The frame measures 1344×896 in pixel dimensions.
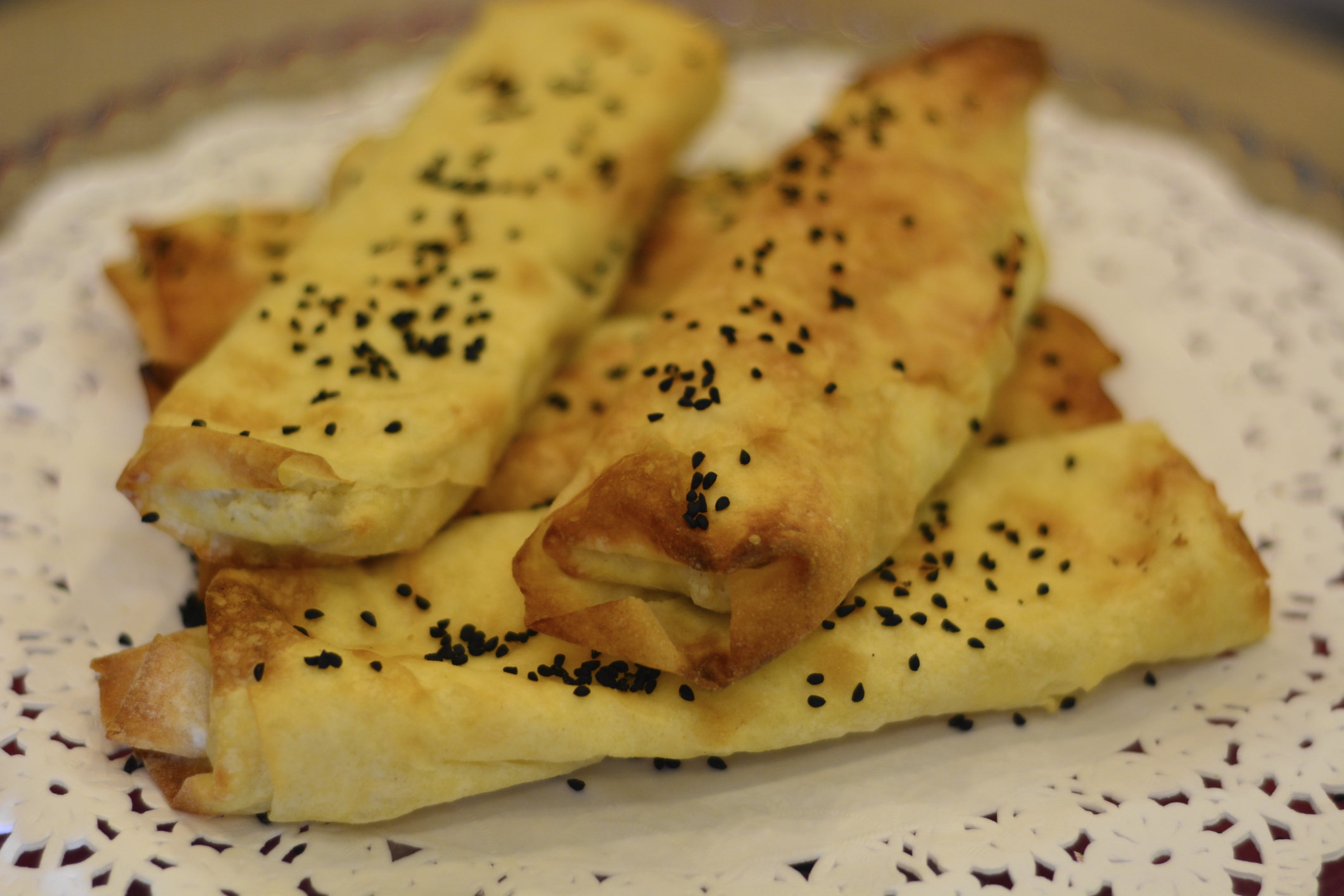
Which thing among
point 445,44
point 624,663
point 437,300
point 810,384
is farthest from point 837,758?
point 445,44

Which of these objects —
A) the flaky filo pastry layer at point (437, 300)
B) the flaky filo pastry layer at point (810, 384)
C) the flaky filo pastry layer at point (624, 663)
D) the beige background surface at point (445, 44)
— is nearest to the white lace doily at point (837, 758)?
the flaky filo pastry layer at point (624, 663)

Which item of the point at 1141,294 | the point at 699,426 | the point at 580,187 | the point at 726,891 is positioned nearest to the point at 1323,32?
the point at 1141,294

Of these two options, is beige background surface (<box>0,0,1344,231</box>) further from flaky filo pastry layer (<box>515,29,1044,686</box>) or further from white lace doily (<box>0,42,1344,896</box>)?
flaky filo pastry layer (<box>515,29,1044,686</box>)

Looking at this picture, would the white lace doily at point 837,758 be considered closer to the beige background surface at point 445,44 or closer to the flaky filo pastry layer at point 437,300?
the flaky filo pastry layer at point 437,300

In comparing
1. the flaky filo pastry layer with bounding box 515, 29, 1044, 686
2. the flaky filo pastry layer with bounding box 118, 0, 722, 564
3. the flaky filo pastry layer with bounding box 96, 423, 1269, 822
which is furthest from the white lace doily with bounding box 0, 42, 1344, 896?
the flaky filo pastry layer with bounding box 118, 0, 722, 564

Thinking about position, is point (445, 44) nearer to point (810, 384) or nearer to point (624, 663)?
point (810, 384)

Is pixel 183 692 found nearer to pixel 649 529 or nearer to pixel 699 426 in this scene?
pixel 649 529
